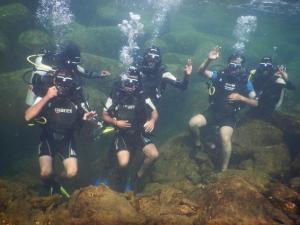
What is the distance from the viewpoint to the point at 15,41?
14977 mm

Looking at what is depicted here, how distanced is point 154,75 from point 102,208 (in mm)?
5236

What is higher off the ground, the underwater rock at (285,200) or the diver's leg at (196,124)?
the underwater rock at (285,200)

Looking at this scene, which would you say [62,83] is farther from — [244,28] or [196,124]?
[244,28]

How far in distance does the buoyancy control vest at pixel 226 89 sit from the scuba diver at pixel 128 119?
96.8 inches

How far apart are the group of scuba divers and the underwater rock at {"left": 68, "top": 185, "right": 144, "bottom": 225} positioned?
2.30 metres

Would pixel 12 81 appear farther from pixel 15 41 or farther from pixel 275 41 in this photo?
pixel 275 41

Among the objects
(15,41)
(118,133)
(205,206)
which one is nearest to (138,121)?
(118,133)

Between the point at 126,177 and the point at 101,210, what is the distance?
366 cm

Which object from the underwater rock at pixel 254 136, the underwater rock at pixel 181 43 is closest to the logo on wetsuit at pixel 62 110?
the underwater rock at pixel 254 136

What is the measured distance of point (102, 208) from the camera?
412 cm

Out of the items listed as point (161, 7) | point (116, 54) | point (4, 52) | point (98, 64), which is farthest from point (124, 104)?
point (161, 7)

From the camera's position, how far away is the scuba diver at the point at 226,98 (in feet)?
27.8

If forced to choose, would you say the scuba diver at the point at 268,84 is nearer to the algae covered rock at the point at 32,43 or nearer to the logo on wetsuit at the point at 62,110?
the logo on wetsuit at the point at 62,110

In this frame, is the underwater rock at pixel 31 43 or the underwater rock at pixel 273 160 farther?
the underwater rock at pixel 31 43
